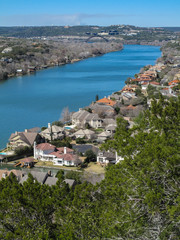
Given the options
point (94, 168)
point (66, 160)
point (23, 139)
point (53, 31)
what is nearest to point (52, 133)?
point (23, 139)

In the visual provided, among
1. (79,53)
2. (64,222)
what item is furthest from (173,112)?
(79,53)

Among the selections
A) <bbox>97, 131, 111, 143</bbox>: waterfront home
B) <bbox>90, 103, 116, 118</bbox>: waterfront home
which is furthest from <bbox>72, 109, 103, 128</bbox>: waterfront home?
<bbox>97, 131, 111, 143</bbox>: waterfront home

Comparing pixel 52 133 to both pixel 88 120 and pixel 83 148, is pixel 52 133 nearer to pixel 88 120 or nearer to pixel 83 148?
pixel 83 148

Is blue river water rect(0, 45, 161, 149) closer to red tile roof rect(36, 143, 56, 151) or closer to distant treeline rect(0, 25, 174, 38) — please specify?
red tile roof rect(36, 143, 56, 151)

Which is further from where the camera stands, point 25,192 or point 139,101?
point 139,101

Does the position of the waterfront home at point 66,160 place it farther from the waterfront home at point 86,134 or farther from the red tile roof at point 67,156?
the waterfront home at point 86,134

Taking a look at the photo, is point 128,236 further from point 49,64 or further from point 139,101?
point 49,64

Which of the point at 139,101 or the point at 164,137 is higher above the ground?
the point at 164,137
